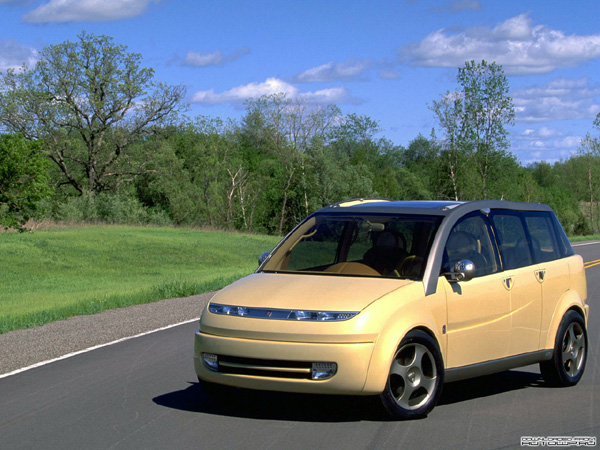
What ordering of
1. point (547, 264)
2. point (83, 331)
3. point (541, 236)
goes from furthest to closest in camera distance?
point (83, 331), point (541, 236), point (547, 264)

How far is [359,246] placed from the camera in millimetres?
7566

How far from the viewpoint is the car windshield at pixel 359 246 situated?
7.04 meters

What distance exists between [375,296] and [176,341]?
552cm

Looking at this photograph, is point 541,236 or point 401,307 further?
point 541,236

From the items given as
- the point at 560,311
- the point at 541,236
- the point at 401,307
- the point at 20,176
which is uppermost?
the point at 20,176

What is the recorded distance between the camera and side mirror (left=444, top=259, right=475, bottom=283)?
22.2 feet

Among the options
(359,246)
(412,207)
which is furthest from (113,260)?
(412,207)

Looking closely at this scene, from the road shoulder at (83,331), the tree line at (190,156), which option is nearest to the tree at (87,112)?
the tree line at (190,156)

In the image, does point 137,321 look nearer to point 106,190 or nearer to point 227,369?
point 227,369

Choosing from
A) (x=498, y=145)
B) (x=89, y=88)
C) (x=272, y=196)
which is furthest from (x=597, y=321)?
(x=272, y=196)

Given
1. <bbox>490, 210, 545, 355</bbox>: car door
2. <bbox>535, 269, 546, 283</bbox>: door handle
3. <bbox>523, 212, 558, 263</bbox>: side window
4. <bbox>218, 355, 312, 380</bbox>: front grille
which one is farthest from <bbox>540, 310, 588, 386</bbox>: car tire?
<bbox>218, 355, 312, 380</bbox>: front grille

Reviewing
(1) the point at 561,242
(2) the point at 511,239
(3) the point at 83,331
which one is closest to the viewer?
(2) the point at 511,239

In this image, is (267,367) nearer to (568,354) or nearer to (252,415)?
(252,415)

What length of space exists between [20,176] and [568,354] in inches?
1305
